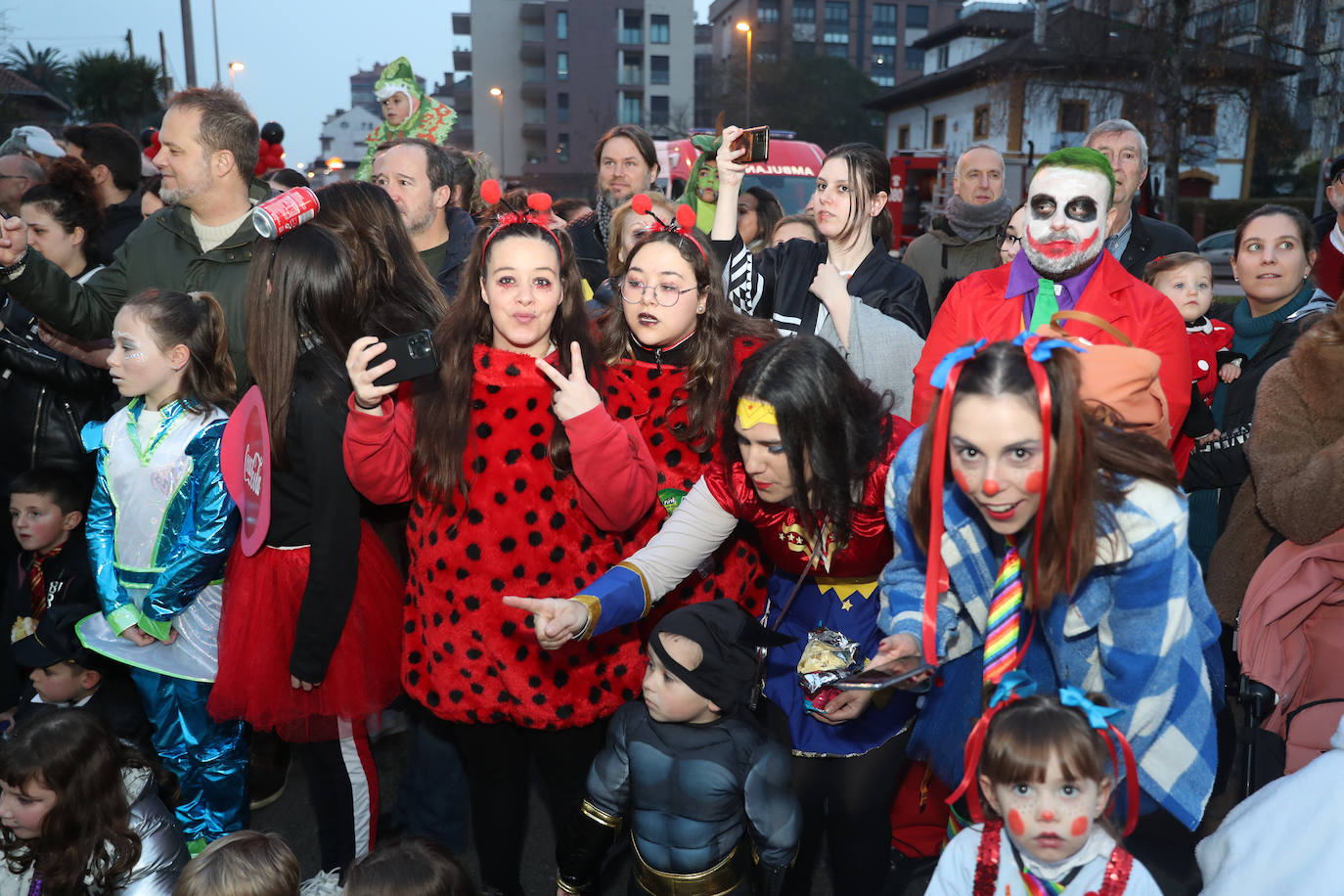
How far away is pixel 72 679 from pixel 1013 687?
3.31 m

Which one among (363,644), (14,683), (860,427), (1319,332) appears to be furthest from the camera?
(14,683)

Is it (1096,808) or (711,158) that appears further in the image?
(711,158)

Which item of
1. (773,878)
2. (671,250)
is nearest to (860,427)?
(671,250)

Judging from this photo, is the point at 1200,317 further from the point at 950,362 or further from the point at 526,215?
the point at 526,215

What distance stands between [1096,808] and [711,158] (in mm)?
3214

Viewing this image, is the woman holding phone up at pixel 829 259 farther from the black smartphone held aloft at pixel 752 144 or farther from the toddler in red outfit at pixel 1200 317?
the toddler in red outfit at pixel 1200 317

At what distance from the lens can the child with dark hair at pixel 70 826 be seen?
113 inches

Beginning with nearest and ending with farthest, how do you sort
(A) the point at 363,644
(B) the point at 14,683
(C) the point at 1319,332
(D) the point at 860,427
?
(D) the point at 860,427
(C) the point at 1319,332
(A) the point at 363,644
(B) the point at 14,683

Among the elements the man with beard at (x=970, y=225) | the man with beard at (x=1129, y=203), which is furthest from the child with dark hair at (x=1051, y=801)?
the man with beard at (x=970, y=225)

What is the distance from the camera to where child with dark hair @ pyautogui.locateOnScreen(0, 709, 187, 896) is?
9.38 feet

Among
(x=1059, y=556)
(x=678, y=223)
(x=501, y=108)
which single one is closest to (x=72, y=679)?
(x=678, y=223)

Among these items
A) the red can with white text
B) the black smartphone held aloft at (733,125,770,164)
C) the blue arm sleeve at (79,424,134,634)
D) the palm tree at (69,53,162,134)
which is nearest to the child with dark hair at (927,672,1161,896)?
the red can with white text

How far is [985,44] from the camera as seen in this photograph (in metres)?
48.2

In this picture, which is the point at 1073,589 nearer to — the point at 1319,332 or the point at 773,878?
the point at 773,878
